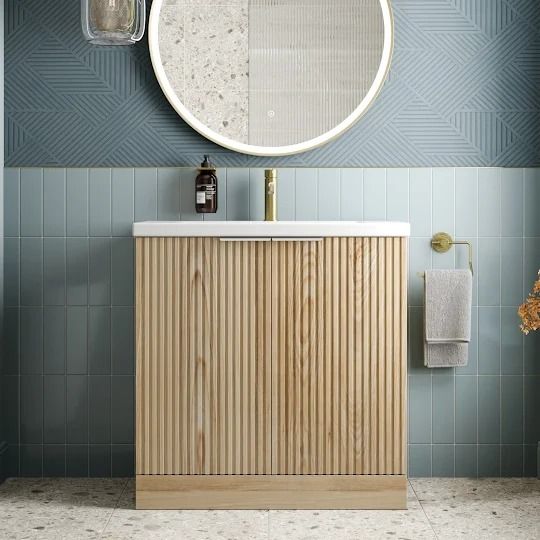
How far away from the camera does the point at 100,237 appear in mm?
3088

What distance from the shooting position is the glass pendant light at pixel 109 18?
2451mm

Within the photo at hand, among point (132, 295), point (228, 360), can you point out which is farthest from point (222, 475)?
point (132, 295)

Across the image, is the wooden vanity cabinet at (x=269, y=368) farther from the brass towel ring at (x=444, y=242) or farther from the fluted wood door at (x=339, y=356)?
the brass towel ring at (x=444, y=242)

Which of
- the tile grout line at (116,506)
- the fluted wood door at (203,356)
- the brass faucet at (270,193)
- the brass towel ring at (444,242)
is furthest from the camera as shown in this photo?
the brass towel ring at (444,242)

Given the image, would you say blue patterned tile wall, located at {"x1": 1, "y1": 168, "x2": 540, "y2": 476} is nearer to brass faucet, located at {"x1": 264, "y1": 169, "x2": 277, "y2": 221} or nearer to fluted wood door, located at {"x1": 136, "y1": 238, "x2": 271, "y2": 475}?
brass faucet, located at {"x1": 264, "y1": 169, "x2": 277, "y2": 221}

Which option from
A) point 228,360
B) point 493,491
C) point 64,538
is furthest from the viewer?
point 493,491

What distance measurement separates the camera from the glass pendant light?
245 centimetres

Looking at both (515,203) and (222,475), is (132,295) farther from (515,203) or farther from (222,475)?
(515,203)

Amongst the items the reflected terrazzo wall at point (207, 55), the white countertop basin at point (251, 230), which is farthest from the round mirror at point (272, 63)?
the white countertop basin at point (251, 230)

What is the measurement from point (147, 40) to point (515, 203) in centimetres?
149

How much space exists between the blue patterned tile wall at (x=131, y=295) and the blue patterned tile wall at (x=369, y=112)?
0.09m

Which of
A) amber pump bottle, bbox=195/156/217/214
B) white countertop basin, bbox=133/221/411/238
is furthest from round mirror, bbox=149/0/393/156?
white countertop basin, bbox=133/221/411/238

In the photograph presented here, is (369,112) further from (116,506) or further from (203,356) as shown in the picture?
(116,506)

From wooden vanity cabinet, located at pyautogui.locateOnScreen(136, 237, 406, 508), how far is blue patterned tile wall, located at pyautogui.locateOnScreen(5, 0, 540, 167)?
1.85 feet
